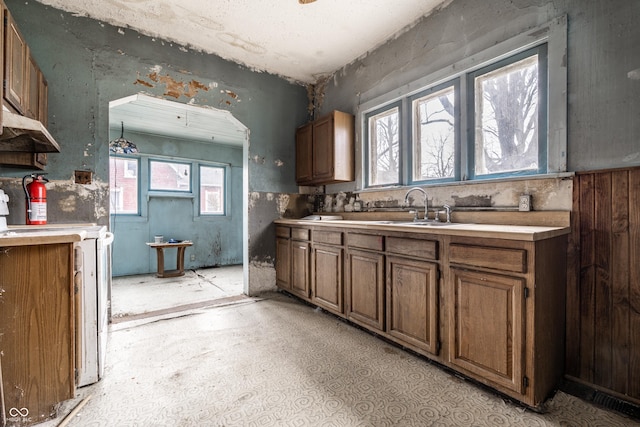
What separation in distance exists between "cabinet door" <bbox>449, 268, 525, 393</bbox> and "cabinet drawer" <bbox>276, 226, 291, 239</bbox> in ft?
7.02

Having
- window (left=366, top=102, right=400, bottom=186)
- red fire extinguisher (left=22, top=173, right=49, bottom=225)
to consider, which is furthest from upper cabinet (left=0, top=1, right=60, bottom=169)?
window (left=366, top=102, right=400, bottom=186)

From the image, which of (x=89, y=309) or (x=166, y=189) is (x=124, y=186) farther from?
(x=89, y=309)

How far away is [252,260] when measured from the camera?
12.6ft

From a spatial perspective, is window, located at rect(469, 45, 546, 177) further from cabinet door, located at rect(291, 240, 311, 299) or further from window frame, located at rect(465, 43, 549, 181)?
cabinet door, located at rect(291, 240, 311, 299)

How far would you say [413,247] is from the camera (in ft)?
6.98

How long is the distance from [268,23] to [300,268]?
103 inches

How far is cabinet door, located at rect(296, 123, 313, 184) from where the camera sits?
3.93 m

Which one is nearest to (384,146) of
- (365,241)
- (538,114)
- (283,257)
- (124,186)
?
(365,241)

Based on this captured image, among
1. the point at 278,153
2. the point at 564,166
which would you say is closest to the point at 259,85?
the point at 278,153

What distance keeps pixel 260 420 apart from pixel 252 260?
2.44m

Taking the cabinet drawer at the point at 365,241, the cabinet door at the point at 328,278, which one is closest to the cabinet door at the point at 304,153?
the cabinet door at the point at 328,278

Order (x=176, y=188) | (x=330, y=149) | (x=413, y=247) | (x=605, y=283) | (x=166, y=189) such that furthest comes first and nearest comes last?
(x=176, y=188) → (x=166, y=189) → (x=330, y=149) → (x=413, y=247) → (x=605, y=283)

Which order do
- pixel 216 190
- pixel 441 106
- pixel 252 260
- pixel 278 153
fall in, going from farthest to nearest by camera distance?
1. pixel 216 190
2. pixel 278 153
3. pixel 252 260
4. pixel 441 106

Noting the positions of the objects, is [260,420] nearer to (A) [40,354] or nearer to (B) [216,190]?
(A) [40,354]
